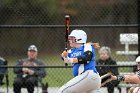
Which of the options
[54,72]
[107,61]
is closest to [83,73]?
[107,61]

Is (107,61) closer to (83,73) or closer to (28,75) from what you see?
(28,75)

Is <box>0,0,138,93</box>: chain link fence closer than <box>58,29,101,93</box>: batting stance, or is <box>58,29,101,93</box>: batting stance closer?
<box>58,29,101,93</box>: batting stance

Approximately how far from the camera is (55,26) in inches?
490

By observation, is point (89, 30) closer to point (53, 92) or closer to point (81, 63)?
point (53, 92)

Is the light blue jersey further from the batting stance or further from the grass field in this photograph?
the grass field

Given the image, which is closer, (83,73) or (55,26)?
(83,73)

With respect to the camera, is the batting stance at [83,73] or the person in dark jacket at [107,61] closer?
the batting stance at [83,73]

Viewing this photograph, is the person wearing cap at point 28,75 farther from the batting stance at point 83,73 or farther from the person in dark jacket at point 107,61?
the batting stance at point 83,73

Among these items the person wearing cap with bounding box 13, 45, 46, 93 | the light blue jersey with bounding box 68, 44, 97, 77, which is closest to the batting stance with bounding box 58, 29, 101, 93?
the light blue jersey with bounding box 68, 44, 97, 77

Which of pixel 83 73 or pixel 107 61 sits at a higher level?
pixel 107 61

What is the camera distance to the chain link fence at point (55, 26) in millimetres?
12438

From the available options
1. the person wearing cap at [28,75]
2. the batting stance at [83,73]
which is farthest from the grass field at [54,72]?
the batting stance at [83,73]

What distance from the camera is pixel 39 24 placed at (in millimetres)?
12555

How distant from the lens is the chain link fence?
12.4 meters
